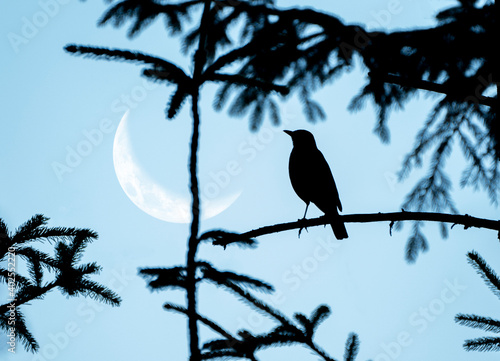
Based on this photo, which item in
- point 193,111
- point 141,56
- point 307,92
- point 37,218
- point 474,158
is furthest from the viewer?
point 307,92

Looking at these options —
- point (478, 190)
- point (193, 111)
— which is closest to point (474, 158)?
point (478, 190)

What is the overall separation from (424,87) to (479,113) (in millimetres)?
1032

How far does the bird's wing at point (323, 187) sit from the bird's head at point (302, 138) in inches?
7.5

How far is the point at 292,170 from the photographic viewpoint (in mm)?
4516

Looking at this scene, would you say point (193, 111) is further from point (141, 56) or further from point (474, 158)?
point (474, 158)

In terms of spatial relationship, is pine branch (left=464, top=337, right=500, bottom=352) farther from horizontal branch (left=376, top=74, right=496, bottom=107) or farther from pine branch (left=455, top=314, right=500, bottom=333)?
horizontal branch (left=376, top=74, right=496, bottom=107)

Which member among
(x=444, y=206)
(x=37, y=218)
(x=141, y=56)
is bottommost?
(x=37, y=218)

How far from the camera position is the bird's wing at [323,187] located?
14.5 feet

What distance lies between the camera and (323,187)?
442 centimetres

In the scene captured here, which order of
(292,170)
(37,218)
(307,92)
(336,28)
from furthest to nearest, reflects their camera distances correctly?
(292,170) < (307,92) < (336,28) < (37,218)

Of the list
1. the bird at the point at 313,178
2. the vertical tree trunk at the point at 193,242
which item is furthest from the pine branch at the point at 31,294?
the bird at the point at 313,178

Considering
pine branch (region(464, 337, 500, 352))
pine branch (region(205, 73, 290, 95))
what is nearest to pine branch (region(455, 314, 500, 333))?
pine branch (region(464, 337, 500, 352))

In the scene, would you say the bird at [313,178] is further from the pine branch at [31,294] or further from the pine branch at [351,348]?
the pine branch at [31,294]

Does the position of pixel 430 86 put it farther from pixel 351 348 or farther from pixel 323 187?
pixel 323 187
